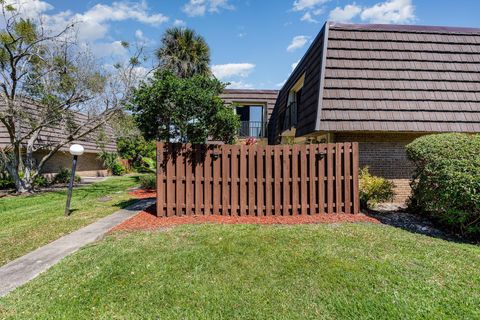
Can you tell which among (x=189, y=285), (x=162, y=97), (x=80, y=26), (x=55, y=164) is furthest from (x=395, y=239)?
(x=55, y=164)

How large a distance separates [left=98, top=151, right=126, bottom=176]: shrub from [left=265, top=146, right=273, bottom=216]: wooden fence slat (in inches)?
871

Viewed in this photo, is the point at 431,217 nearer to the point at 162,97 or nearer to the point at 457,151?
the point at 457,151

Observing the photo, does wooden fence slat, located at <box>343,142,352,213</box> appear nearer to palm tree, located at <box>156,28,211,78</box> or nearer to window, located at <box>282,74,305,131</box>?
window, located at <box>282,74,305,131</box>

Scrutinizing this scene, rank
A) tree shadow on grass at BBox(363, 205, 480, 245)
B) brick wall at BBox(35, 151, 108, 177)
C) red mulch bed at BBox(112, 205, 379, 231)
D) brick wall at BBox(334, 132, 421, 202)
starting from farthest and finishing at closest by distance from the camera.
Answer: brick wall at BBox(35, 151, 108, 177)
brick wall at BBox(334, 132, 421, 202)
red mulch bed at BBox(112, 205, 379, 231)
tree shadow on grass at BBox(363, 205, 480, 245)

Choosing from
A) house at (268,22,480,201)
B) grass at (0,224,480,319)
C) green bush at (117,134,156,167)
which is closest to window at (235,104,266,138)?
green bush at (117,134,156,167)

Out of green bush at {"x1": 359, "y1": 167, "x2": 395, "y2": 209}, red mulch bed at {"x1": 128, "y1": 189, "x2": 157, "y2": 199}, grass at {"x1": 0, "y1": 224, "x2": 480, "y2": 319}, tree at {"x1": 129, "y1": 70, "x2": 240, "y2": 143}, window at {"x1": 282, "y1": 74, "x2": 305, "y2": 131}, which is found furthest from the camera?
window at {"x1": 282, "y1": 74, "x2": 305, "y2": 131}

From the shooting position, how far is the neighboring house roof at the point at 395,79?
9.03m

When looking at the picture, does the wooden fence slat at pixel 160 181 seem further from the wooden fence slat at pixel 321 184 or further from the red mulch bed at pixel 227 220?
the wooden fence slat at pixel 321 184

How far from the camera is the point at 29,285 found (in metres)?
3.75

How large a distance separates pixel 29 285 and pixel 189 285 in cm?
214

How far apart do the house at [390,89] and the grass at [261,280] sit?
456 centimetres

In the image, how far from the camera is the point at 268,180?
7160 mm

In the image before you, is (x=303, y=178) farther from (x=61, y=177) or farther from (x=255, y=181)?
(x=61, y=177)

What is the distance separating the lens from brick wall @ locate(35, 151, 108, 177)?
1934 centimetres
